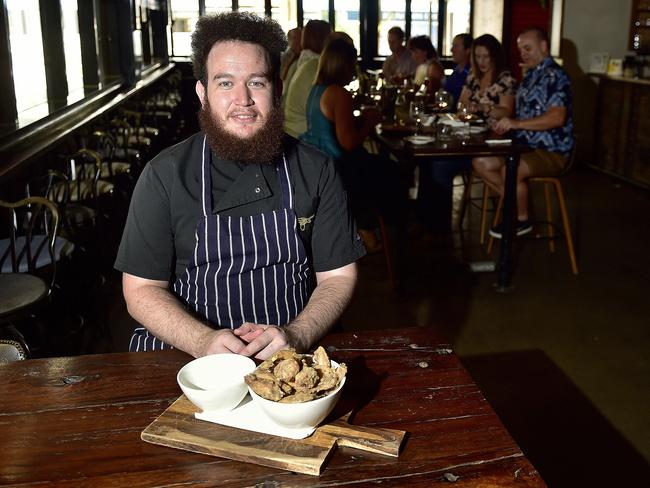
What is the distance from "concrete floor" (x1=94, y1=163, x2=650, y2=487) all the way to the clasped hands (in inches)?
55.2

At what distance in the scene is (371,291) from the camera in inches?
165

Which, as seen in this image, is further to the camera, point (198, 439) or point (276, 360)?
point (276, 360)

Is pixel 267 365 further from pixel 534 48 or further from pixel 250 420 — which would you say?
pixel 534 48

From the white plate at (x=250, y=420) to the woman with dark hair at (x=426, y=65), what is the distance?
5.69m

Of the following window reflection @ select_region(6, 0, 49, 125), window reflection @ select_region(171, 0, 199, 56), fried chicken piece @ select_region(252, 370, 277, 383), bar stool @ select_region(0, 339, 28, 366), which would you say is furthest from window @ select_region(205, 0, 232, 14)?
fried chicken piece @ select_region(252, 370, 277, 383)

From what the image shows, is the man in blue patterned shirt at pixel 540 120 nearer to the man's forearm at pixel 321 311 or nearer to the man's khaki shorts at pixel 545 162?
the man's khaki shorts at pixel 545 162

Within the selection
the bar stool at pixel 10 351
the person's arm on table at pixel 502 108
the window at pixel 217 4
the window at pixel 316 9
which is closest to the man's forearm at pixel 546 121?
the person's arm on table at pixel 502 108

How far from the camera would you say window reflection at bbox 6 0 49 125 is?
571 centimetres

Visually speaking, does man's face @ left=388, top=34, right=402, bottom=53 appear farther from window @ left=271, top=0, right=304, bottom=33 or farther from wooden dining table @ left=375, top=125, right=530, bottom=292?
wooden dining table @ left=375, top=125, right=530, bottom=292

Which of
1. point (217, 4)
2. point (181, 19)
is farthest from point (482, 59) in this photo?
point (181, 19)

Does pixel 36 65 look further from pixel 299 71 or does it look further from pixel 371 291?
pixel 371 291

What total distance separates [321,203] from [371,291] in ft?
7.88

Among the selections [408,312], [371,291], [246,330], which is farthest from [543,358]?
[246,330]

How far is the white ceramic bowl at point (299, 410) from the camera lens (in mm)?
1117
